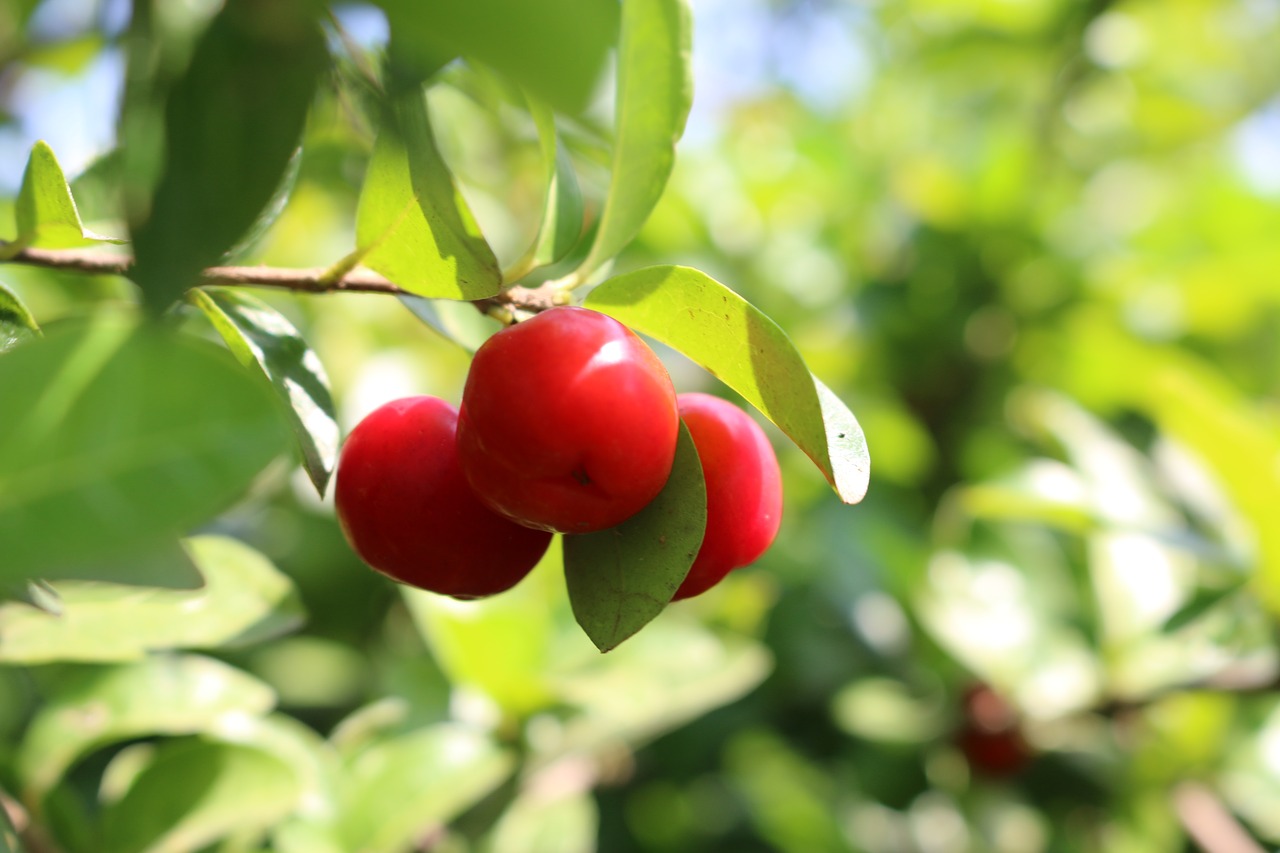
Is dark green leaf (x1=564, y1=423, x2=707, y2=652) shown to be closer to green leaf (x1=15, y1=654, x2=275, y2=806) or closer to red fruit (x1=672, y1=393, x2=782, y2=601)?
red fruit (x1=672, y1=393, x2=782, y2=601)

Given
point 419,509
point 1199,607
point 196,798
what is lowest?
point 1199,607

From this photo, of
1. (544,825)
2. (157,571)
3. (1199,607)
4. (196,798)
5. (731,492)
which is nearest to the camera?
(157,571)

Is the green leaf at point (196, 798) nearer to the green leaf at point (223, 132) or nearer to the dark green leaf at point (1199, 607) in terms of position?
the green leaf at point (223, 132)

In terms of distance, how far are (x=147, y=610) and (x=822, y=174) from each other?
64.0 inches

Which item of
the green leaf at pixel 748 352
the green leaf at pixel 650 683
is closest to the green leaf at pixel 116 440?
the green leaf at pixel 748 352

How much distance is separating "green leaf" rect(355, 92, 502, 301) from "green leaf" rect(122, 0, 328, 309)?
101mm

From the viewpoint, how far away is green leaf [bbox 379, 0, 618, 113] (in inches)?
12.1

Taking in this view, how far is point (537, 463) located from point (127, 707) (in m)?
0.58

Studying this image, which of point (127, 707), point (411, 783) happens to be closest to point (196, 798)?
point (127, 707)

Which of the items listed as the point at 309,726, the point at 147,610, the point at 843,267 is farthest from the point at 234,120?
the point at 843,267

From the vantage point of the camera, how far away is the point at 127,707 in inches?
35.2

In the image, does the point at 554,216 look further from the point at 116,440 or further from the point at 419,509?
the point at 116,440

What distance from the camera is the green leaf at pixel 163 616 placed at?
29.3 inches

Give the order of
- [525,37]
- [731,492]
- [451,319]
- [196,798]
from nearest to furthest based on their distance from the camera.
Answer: [525,37], [731,492], [451,319], [196,798]
